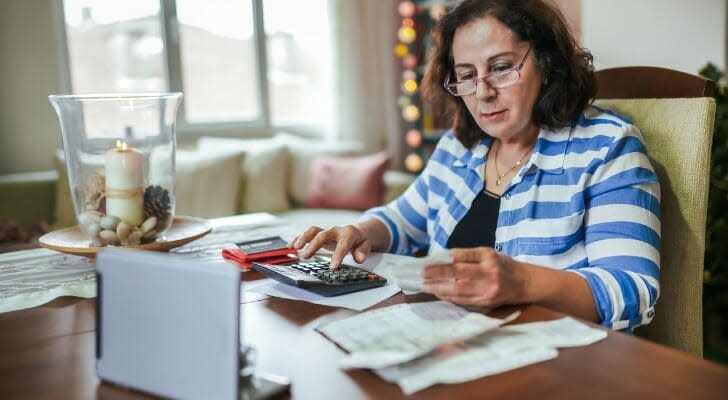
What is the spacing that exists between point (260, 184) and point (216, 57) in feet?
3.69

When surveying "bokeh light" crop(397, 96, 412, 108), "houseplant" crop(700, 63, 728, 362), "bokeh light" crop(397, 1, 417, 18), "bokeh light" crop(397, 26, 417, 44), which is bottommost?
"houseplant" crop(700, 63, 728, 362)

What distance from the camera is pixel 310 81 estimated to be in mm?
4531

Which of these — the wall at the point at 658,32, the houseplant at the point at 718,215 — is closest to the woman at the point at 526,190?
the houseplant at the point at 718,215

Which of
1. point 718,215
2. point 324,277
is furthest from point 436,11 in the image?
point 324,277

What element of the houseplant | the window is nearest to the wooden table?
the houseplant

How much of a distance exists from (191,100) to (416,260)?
138 inches

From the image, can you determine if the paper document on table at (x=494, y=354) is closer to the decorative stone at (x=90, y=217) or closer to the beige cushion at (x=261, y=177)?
the decorative stone at (x=90, y=217)

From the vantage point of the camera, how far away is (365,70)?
4484mm

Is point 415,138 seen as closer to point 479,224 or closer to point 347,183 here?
point 347,183

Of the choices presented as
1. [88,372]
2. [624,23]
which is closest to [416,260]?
[88,372]

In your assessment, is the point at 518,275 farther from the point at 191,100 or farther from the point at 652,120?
the point at 191,100

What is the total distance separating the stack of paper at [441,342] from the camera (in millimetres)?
651

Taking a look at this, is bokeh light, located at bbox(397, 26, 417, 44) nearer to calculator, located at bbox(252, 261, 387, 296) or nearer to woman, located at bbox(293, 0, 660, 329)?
woman, located at bbox(293, 0, 660, 329)

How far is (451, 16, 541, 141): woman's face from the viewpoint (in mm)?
1274
